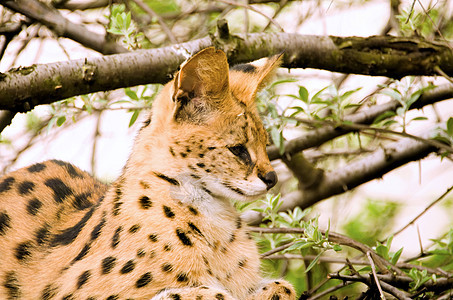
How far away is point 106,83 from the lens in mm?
3416

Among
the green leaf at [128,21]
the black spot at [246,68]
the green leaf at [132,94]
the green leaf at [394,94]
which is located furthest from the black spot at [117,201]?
the green leaf at [394,94]

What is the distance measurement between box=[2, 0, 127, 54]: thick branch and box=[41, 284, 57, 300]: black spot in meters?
1.70

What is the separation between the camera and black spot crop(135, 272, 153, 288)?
2.65m

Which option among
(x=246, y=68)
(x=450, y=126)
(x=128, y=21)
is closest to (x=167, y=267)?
(x=246, y=68)

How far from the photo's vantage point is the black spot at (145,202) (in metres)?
2.90

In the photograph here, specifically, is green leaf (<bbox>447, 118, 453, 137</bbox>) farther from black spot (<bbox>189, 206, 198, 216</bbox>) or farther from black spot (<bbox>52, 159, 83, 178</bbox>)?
black spot (<bbox>52, 159, 83, 178</bbox>)

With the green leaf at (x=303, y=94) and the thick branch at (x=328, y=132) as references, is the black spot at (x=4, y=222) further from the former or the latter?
the green leaf at (x=303, y=94)

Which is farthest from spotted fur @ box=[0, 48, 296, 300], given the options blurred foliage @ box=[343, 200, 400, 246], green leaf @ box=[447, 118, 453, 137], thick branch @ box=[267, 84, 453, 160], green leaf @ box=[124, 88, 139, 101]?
blurred foliage @ box=[343, 200, 400, 246]

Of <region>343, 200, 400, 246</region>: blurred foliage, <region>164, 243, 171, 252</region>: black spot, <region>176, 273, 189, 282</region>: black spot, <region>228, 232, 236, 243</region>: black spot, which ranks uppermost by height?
<region>164, 243, 171, 252</region>: black spot

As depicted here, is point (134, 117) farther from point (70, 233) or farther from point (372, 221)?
point (372, 221)

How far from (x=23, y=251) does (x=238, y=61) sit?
1.74m

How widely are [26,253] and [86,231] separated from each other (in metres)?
0.42

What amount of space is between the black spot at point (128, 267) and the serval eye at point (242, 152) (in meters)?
0.73

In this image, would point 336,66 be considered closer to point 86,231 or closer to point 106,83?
point 106,83
